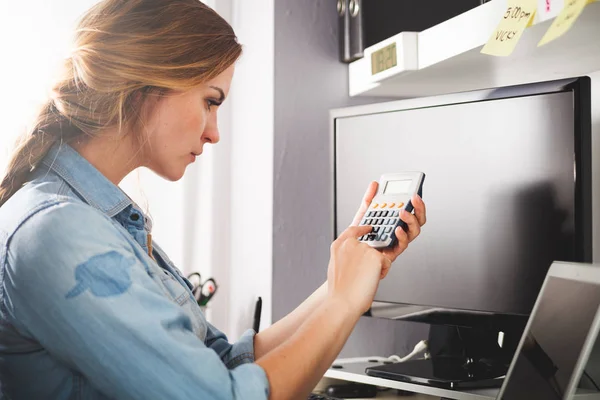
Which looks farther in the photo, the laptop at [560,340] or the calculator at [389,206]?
the calculator at [389,206]

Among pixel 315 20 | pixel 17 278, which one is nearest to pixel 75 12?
pixel 315 20

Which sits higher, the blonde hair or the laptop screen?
the blonde hair

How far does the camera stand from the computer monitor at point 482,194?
102 cm

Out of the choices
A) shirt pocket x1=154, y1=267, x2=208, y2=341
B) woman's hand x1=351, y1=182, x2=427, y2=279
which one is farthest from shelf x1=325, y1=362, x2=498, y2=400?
shirt pocket x1=154, y1=267, x2=208, y2=341

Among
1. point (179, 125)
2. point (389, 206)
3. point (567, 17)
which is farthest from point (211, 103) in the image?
point (567, 17)

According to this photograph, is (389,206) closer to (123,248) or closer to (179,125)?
(179,125)

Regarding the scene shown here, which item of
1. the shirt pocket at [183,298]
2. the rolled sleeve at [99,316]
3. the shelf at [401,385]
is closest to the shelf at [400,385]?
the shelf at [401,385]

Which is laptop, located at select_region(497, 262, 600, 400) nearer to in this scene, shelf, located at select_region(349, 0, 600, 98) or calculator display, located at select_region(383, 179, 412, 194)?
calculator display, located at select_region(383, 179, 412, 194)

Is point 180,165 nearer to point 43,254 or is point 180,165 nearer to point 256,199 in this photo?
point 43,254

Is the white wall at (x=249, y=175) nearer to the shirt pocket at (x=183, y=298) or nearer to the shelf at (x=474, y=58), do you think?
the shelf at (x=474, y=58)

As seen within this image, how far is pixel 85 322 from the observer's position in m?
0.64

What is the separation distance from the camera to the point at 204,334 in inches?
36.4

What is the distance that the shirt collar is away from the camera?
0.78 metres

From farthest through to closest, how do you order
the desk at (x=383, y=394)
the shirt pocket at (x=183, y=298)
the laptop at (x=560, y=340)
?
1. the desk at (x=383, y=394)
2. the shirt pocket at (x=183, y=298)
3. the laptop at (x=560, y=340)
